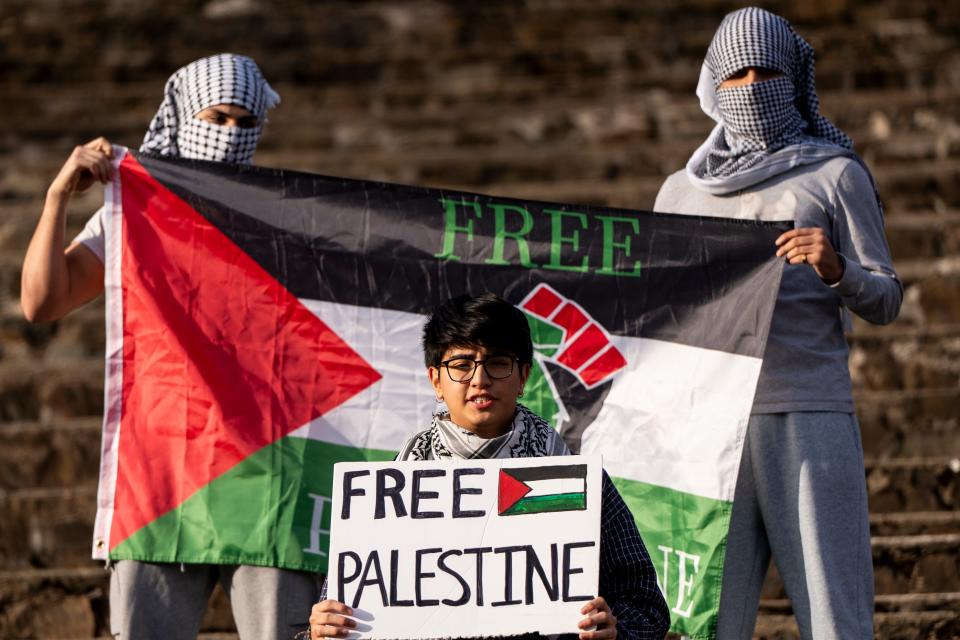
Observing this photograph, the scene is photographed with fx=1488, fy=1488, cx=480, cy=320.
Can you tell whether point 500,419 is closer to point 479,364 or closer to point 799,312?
point 479,364

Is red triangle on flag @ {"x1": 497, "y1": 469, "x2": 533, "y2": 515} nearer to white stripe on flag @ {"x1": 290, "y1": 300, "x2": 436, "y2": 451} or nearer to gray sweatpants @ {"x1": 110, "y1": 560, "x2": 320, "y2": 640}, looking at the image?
gray sweatpants @ {"x1": 110, "y1": 560, "x2": 320, "y2": 640}

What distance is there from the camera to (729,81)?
3.66 meters

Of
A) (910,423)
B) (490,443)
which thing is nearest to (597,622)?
(490,443)

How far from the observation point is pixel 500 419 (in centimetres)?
281

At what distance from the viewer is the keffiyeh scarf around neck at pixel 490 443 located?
111 inches

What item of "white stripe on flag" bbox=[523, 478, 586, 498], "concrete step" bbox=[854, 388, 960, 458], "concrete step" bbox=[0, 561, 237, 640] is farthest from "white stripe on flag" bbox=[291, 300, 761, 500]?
"concrete step" bbox=[854, 388, 960, 458]

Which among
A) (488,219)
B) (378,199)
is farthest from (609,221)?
(378,199)

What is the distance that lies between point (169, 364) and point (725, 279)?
144 centimetres

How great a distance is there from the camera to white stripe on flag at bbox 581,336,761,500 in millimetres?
3596

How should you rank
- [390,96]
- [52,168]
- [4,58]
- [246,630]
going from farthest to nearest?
[4,58]
[390,96]
[52,168]
[246,630]

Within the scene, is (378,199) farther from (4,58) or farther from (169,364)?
(4,58)

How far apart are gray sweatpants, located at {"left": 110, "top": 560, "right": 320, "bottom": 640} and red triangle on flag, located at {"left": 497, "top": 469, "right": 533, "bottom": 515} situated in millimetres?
870

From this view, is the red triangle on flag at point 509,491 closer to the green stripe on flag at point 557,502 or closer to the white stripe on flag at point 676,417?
the green stripe on flag at point 557,502

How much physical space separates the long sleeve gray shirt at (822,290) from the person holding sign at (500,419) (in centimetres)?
82
